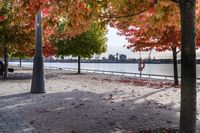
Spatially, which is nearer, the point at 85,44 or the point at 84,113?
the point at 84,113

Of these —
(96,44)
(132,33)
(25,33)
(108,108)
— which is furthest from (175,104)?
(96,44)

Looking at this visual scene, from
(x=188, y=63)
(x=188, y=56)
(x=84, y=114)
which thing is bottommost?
(x=84, y=114)

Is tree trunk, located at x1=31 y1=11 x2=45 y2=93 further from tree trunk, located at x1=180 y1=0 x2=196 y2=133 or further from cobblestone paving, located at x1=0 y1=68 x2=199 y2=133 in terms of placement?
tree trunk, located at x1=180 y1=0 x2=196 y2=133


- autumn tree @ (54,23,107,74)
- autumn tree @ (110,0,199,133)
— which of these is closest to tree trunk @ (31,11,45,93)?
autumn tree @ (110,0,199,133)

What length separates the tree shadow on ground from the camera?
10.5 meters

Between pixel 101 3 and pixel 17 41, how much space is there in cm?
2098

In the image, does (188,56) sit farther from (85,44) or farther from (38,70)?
(85,44)

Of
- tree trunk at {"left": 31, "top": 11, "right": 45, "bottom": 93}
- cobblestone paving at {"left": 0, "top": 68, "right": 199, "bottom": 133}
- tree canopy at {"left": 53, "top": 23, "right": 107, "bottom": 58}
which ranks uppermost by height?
tree canopy at {"left": 53, "top": 23, "right": 107, "bottom": 58}

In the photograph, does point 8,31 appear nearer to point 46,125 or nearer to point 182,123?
point 46,125

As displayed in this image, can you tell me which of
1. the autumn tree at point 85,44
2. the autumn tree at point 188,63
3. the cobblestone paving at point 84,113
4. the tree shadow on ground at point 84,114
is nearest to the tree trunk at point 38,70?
the cobblestone paving at point 84,113

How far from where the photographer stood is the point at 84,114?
12.6 meters

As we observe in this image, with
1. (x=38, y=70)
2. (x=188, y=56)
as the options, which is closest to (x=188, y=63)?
(x=188, y=56)

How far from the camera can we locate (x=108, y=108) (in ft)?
45.7

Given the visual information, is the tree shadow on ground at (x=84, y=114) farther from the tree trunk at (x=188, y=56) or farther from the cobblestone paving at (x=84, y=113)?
the tree trunk at (x=188, y=56)
